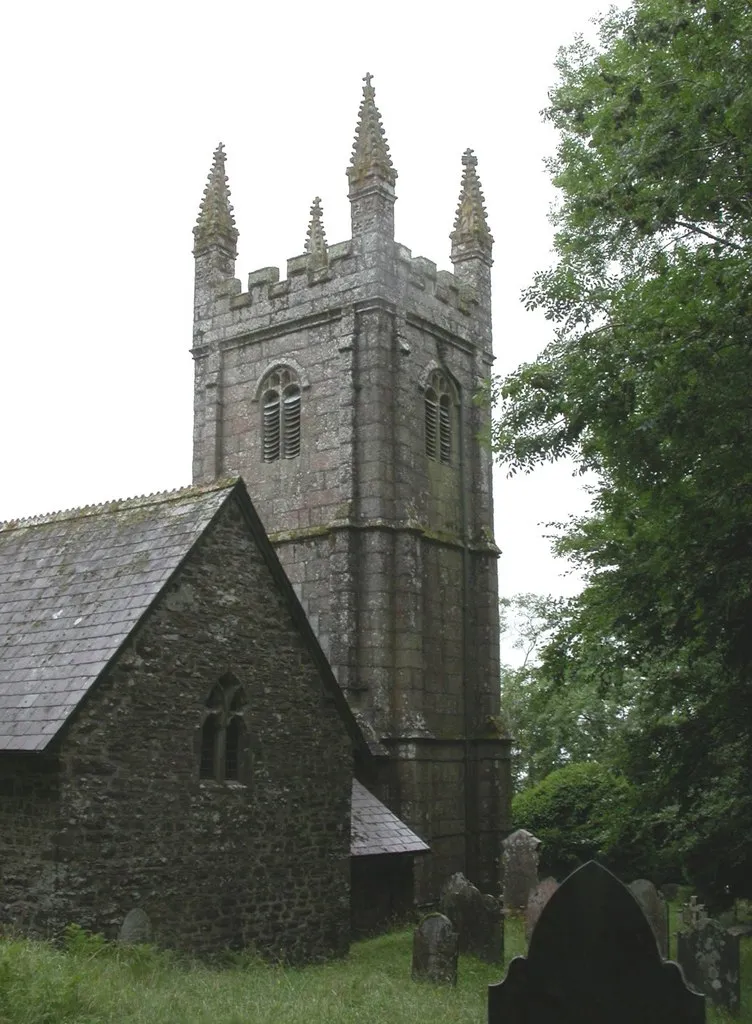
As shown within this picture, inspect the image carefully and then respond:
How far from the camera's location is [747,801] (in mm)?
14961

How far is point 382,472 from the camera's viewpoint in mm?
23547

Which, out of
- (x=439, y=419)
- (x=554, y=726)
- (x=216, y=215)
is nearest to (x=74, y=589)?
(x=439, y=419)

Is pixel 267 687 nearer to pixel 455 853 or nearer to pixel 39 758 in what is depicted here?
pixel 39 758

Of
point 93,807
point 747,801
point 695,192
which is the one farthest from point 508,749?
point 695,192

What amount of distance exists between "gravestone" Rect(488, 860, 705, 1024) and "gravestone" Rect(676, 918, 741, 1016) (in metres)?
9.32

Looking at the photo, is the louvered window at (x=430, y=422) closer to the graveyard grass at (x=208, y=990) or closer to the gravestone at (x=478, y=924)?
the gravestone at (x=478, y=924)

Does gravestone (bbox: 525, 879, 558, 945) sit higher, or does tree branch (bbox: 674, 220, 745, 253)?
tree branch (bbox: 674, 220, 745, 253)

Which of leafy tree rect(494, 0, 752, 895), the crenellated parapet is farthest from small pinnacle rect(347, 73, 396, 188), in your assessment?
leafy tree rect(494, 0, 752, 895)

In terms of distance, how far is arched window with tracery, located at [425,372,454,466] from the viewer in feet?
83.8

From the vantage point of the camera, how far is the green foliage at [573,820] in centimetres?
2717

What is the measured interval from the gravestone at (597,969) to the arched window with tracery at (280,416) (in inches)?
794

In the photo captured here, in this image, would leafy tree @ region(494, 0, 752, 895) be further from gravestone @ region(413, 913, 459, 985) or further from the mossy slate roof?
the mossy slate roof

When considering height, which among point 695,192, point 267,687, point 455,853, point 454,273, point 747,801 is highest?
point 454,273

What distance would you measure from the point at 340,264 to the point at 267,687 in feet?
40.4
